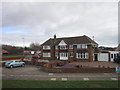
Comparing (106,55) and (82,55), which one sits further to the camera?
(82,55)

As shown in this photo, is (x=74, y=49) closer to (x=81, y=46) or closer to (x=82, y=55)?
(x=81, y=46)

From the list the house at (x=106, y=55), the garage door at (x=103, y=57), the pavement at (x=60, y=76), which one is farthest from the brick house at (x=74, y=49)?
the pavement at (x=60, y=76)

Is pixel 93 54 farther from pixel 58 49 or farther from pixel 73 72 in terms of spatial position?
pixel 73 72

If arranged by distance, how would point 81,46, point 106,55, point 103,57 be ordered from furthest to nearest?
point 81,46, point 103,57, point 106,55

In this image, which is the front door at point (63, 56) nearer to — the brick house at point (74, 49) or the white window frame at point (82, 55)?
the brick house at point (74, 49)

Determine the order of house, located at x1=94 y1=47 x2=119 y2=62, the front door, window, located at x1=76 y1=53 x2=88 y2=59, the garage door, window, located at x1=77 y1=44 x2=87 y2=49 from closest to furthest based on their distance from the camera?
house, located at x1=94 y1=47 x2=119 y2=62
the garage door
window, located at x1=76 y1=53 x2=88 y2=59
window, located at x1=77 y1=44 x2=87 y2=49
the front door

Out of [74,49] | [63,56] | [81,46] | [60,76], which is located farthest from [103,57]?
[60,76]

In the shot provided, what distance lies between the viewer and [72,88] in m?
9.15

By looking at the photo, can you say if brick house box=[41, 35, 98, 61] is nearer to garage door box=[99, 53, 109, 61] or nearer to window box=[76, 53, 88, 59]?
window box=[76, 53, 88, 59]

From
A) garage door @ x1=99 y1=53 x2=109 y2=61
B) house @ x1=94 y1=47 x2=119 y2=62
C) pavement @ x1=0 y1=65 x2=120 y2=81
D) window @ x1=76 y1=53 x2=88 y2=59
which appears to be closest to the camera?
pavement @ x1=0 y1=65 x2=120 y2=81

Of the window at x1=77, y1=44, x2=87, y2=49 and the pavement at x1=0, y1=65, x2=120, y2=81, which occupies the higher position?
the window at x1=77, y1=44, x2=87, y2=49

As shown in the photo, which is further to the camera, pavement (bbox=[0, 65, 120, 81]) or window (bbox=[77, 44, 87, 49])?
window (bbox=[77, 44, 87, 49])

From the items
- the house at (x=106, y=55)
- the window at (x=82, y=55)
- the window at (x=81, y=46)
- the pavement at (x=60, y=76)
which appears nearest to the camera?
the pavement at (x=60, y=76)

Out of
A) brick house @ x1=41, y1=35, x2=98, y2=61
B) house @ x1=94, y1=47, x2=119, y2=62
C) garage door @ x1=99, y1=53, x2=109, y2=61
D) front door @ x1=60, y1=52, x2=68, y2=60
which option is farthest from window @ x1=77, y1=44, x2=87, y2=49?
garage door @ x1=99, y1=53, x2=109, y2=61
